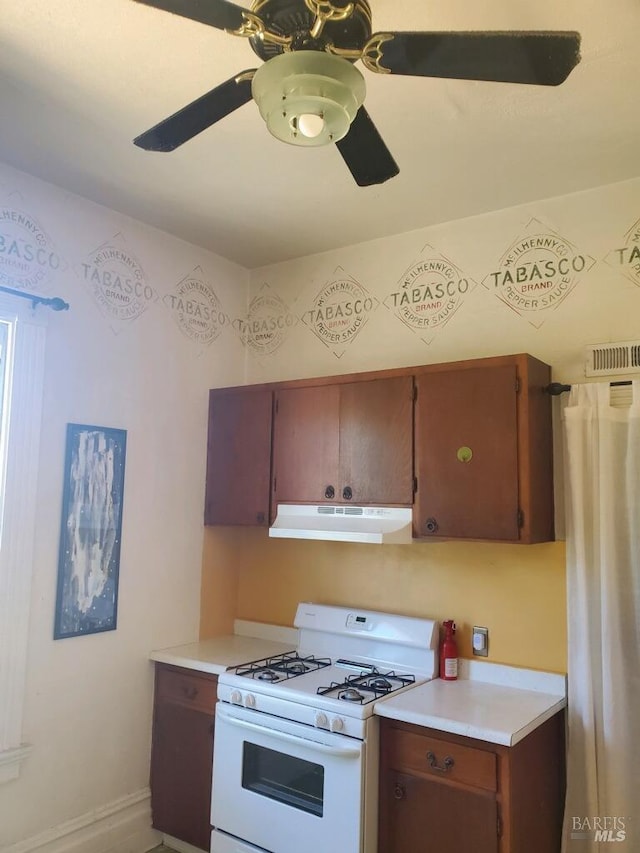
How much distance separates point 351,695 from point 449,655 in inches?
19.6

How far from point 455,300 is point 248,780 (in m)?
2.14

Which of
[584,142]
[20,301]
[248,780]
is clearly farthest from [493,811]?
[20,301]

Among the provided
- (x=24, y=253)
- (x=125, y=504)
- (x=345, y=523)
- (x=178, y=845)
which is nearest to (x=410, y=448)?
(x=345, y=523)

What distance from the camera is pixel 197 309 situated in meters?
3.26

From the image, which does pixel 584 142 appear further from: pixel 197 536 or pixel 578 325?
pixel 197 536

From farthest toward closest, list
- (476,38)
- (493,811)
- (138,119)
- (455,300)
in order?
1. (455,300)
2. (138,119)
3. (493,811)
4. (476,38)

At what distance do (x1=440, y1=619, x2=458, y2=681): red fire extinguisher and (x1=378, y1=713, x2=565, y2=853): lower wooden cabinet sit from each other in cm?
41

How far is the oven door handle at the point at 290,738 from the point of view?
218 cm

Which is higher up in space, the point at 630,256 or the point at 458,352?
the point at 630,256

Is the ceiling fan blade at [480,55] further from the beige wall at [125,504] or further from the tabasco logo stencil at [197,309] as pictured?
the tabasco logo stencil at [197,309]

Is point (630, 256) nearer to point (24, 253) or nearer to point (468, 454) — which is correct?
point (468, 454)

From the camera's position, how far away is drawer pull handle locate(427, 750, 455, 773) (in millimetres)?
2088

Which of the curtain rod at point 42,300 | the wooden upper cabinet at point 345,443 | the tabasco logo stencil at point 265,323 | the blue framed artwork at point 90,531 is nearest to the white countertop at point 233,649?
the blue framed artwork at point 90,531

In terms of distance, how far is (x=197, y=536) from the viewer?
125 inches
